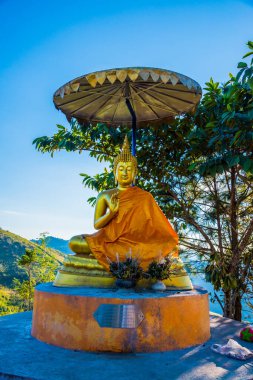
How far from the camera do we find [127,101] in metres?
5.72

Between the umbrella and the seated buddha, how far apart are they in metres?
0.85

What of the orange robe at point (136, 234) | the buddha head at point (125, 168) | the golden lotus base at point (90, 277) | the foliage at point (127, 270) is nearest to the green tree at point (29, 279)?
the buddha head at point (125, 168)

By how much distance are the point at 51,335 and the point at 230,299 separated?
4.56 metres

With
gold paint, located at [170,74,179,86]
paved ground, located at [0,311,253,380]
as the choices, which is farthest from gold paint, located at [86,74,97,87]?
paved ground, located at [0,311,253,380]

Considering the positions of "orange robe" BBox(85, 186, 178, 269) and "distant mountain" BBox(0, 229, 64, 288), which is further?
"distant mountain" BBox(0, 229, 64, 288)

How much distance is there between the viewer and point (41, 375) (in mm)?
2965

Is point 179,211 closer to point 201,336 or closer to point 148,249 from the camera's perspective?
point 148,249

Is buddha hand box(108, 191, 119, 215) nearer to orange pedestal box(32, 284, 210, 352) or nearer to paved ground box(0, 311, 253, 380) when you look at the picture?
orange pedestal box(32, 284, 210, 352)

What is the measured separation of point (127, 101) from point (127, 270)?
9.35ft

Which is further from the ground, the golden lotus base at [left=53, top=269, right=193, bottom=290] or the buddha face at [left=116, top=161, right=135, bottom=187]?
the buddha face at [left=116, top=161, right=135, bottom=187]

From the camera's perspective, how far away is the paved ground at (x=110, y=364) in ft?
9.89

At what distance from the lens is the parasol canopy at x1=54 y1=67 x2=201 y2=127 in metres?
5.43

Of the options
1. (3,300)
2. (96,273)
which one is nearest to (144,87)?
(96,273)

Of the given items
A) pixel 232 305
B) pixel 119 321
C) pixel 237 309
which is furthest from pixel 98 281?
pixel 237 309
